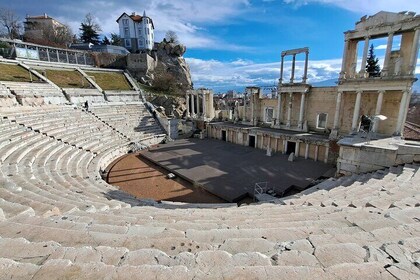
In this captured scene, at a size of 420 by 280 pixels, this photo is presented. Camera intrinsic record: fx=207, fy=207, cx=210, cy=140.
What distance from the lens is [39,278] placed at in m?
1.82

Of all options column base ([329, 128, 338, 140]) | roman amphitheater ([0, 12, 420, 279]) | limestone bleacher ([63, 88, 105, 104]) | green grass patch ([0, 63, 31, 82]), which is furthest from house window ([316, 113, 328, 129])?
green grass patch ([0, 63, 31, 82])

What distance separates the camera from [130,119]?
24500mm

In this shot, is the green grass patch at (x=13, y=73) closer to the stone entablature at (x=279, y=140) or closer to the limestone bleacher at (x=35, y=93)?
the limestone bleacher at (x=35, y=93)

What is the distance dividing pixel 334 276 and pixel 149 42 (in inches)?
2695

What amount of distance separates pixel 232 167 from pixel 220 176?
196 centimetres

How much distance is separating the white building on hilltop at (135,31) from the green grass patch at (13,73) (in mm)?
38704

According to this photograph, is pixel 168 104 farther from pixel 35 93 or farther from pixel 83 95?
pixel 35 93

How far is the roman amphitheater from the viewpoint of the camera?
7.45 feet

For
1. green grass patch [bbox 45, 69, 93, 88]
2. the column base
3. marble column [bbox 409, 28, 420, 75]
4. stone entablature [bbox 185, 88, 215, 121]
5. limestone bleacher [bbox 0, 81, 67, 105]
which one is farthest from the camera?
stone entablature [bbox 185, 88, 215, 121]

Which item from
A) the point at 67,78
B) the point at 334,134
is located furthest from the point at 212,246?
the point at 67,78

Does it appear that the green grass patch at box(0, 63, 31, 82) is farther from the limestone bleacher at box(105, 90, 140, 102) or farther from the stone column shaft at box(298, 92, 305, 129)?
the stone column shaft at box(298, 92, 305, 129)

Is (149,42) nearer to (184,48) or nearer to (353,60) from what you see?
(184,48)

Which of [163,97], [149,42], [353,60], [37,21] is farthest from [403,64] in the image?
[37,21]

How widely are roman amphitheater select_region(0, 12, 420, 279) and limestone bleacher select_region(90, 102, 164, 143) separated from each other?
211 millimetres
